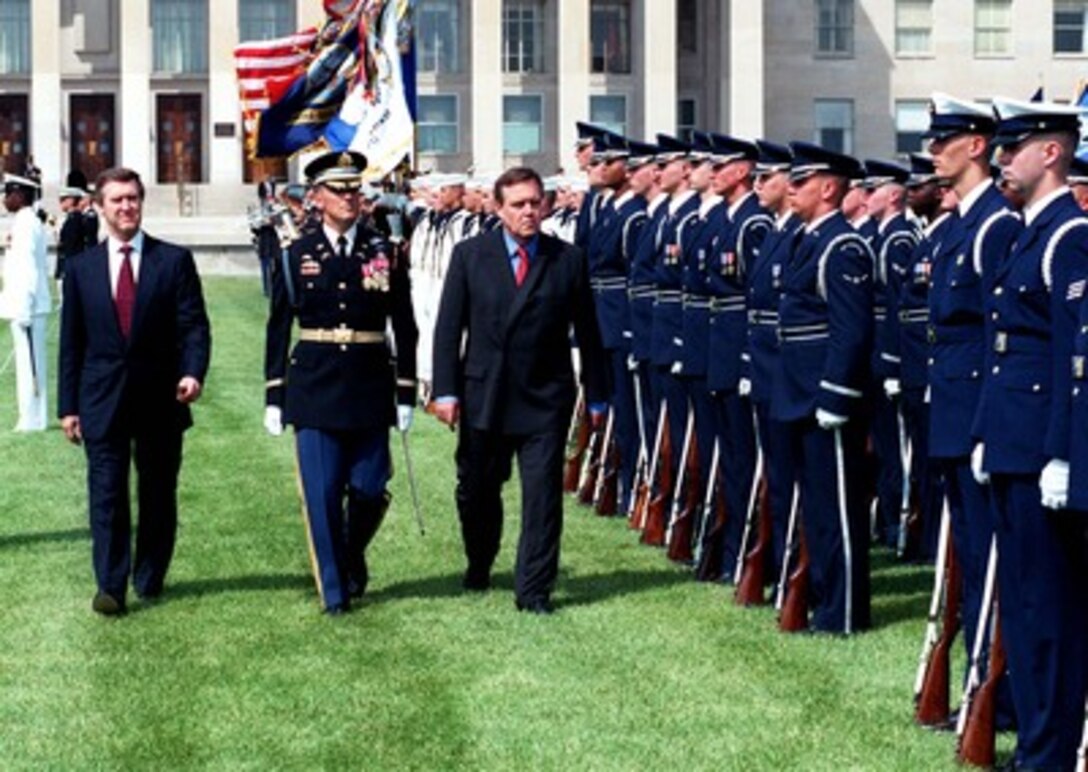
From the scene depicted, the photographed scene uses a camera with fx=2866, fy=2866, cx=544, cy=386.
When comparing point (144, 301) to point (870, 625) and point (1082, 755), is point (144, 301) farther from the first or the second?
point (1082, 755)

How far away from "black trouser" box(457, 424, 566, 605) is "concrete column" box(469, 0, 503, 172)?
229 ft

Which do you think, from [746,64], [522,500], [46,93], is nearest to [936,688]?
[522,500]

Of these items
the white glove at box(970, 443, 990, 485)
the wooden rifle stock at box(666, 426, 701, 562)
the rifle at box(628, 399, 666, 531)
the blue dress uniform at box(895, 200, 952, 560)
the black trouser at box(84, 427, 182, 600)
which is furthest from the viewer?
the rifle at box(628, 399, 666, 531)

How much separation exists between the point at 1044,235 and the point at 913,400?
6.07 m

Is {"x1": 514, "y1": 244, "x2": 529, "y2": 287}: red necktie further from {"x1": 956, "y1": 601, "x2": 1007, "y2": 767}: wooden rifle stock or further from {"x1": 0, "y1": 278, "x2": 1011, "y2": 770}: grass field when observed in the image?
{"x1": 956, "y1": 601, "x2": 1007, "y2": 767}: wooden rifle stock

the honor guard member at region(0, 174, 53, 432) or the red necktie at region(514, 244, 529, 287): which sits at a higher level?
the red necktie at region(514, 244, 529, 287)

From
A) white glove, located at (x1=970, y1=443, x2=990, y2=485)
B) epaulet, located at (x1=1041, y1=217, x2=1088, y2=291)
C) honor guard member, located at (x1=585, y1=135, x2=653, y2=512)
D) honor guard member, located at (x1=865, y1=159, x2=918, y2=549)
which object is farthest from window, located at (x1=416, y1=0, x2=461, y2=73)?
epaulet, located at (x1=1041, y1=217, x2=1088, y2=291)

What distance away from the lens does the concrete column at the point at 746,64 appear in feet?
279

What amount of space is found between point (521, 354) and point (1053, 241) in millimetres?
4920

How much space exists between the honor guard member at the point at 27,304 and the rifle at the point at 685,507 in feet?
32.0

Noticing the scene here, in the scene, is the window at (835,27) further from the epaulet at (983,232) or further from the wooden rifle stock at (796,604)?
the epaulet at (983,232)

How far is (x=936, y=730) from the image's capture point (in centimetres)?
1046

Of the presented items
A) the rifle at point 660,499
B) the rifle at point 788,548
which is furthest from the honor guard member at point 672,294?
the rifle at point 788,548

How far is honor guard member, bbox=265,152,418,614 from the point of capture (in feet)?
44.5
